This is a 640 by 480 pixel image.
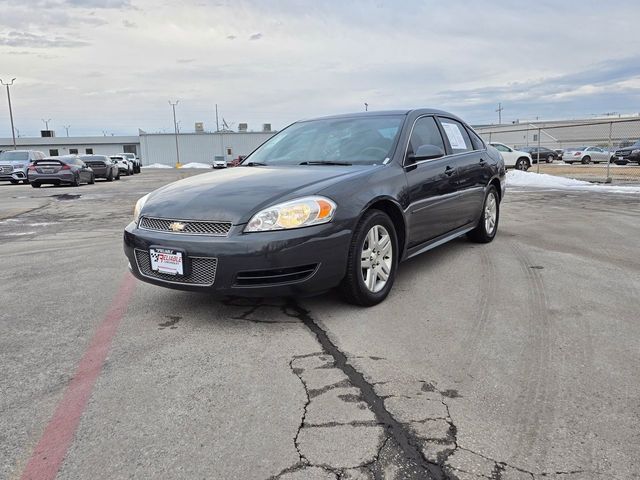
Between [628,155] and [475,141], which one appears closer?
[475,141]

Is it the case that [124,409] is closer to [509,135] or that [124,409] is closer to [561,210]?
[561,210]

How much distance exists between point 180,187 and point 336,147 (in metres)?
1.46

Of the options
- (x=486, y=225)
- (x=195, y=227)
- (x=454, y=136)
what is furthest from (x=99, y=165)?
(x=195, y=227)

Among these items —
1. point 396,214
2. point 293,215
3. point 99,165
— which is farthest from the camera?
point 99,165

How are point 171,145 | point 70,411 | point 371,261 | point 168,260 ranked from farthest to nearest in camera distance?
point 171,145 < point 371,261 < point 168,260 < point 70,411

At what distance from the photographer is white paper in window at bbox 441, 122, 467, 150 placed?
18.6 ft

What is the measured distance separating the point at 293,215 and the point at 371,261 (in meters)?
0.84

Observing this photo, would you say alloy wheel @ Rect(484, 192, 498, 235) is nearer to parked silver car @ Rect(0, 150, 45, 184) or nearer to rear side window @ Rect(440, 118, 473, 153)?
rear side window @ Rect(440, 118, 473, 153)

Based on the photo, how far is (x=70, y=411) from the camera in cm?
256

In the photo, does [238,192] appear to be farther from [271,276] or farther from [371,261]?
[371,261]

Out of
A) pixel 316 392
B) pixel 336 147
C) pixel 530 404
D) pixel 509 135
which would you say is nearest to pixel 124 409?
pixel 316 392

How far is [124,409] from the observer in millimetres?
2574

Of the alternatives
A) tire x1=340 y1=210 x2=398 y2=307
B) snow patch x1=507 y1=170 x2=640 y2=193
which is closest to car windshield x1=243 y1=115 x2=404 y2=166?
tire x1=340 y1=210 x2=398 y2=307

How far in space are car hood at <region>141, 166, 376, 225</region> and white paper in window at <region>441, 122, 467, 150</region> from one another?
1858 millimetres
